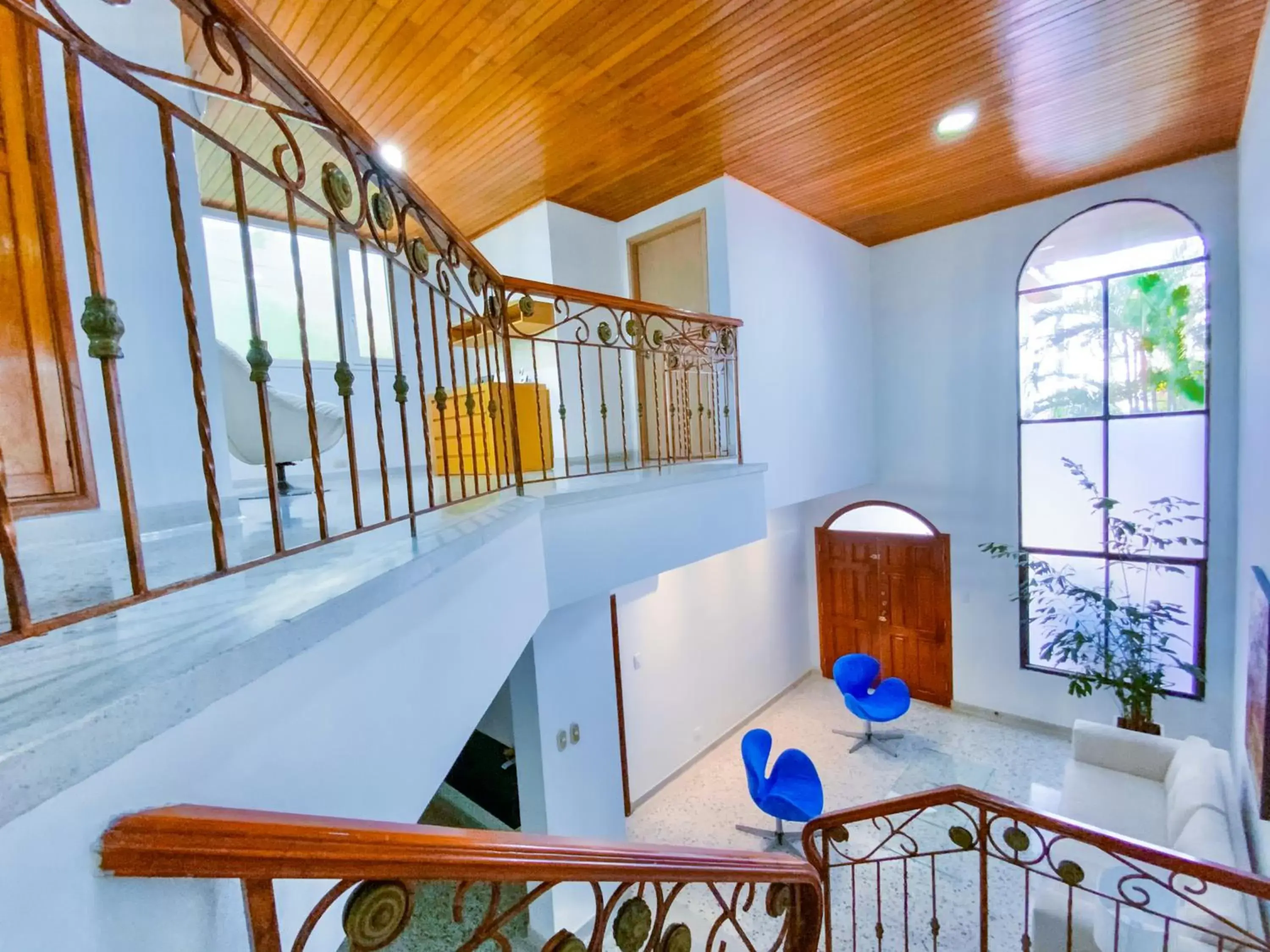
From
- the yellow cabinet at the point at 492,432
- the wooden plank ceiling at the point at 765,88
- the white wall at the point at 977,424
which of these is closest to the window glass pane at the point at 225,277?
the wooden plank ceiling at the point at 765,88

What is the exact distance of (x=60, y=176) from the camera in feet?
5.70

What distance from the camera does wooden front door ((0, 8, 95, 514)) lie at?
1.56 metres

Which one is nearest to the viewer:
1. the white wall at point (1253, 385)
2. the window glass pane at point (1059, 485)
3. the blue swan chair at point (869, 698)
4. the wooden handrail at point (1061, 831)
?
the wooden handrail at point (1061, 831)

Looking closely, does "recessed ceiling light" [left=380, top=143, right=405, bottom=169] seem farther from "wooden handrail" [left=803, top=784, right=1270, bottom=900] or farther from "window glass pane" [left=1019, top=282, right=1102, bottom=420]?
"window glass pane" [left=1019, top=282, right=1102, bottom=420]

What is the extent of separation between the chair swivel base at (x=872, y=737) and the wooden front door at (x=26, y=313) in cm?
596

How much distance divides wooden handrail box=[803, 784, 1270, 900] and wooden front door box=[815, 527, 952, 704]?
401cm

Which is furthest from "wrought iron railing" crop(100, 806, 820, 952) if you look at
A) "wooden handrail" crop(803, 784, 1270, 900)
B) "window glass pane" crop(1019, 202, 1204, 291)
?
"window glass pane" crop(1019, 202, 1204, 291)

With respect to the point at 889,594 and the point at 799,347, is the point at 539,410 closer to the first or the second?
the point at 799,347

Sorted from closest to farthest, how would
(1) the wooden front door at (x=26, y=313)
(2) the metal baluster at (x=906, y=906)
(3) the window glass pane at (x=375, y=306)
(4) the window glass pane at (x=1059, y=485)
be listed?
1. (1) the wooden front door at (x=26, y=313)
2. (2) the metal baluster at (x=906, y=906)
3. (3) the window glass pane at (x=375, y=306)
4. (4) the window glass pane at (x=1059, y=485)

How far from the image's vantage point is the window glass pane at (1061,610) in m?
4.84

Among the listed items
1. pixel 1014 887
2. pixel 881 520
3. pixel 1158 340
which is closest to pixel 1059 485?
pixel 1158 340

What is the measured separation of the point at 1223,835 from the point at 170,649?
15.1 feet

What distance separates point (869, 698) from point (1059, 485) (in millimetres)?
2750

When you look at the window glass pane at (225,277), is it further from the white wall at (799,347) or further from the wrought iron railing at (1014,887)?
the wrought iron railing at (1014,887)
